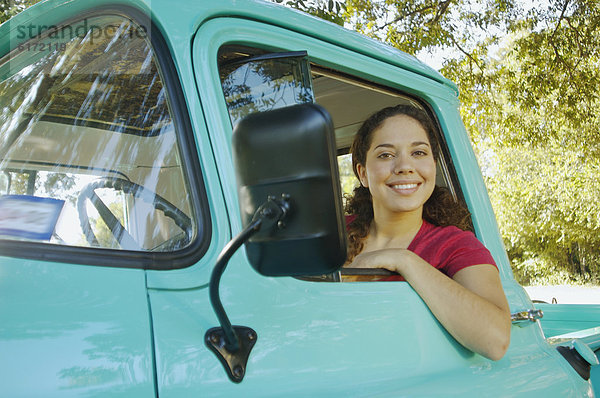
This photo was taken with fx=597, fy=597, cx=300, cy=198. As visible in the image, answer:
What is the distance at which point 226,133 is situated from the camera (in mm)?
1426

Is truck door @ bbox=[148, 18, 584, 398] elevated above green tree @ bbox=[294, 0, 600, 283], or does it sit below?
below

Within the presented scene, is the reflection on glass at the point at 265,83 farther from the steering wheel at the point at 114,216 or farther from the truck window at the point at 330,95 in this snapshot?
the steering wheel at the point at 114,216

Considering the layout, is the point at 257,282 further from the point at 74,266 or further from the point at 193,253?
the point at 74,266

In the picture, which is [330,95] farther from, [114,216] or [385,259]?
[114,216]

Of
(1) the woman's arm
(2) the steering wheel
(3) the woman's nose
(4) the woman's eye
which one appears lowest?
(1) the woman's arm

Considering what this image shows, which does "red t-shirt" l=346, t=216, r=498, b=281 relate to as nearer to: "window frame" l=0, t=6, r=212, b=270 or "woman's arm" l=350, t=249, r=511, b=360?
"woman's arm" l=350, t=249, r=511, b=360

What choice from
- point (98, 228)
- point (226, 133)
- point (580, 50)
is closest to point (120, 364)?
point (98, 228)

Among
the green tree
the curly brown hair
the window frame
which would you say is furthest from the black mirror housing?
the green tree

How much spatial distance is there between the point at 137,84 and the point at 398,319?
34.8 inches

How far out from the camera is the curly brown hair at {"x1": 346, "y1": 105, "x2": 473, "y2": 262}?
210 centimetres

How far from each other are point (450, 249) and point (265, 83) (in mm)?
807

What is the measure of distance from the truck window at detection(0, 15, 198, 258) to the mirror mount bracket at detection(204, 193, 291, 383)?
236 millimetres

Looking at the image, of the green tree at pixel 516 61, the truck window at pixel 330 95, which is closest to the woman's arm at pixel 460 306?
the truck window at pixel 330 95

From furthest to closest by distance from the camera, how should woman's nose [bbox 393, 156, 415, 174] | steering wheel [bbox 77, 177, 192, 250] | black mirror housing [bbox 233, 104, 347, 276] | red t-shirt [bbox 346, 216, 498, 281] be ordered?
woman's nose [bbox 393, 156, 415, 174]
red t-shirt [bbox 346, 216, 498, 281]
steering wheel [bbox 77, 177, 192, 250]
black mirror housing [bbox 233, 104, 347, 276]
